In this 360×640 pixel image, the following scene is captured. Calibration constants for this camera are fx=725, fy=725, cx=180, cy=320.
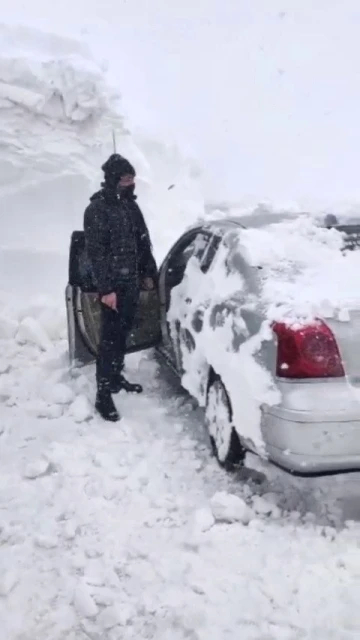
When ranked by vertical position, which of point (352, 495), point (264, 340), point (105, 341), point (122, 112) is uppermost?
point (122, 112)

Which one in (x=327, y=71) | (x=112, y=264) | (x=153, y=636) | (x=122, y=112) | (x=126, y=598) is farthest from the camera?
(x=327, y=71)

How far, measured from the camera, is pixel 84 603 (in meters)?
3.14

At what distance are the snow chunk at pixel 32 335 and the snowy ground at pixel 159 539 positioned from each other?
1720 mm

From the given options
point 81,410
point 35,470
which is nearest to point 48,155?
point 81,410

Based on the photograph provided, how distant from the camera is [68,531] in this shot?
12.3 feet

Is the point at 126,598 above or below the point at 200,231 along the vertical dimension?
below

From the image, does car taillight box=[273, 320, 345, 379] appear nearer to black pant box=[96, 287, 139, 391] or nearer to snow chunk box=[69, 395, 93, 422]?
black pant box=[96, 287, 139, 391]

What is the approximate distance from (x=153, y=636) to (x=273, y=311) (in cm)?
165

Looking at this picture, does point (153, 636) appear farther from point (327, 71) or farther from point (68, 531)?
point (327, 71)

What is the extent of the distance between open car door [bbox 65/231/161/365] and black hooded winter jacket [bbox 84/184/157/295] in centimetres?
48

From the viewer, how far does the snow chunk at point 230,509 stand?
12.6 feet

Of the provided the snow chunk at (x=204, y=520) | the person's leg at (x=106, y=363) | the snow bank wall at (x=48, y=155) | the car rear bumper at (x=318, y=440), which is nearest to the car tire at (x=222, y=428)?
the snow chunk at (x=204, y=520)

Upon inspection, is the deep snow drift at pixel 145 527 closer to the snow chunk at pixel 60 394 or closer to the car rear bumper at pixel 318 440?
the snow chunk at pixel 60 394

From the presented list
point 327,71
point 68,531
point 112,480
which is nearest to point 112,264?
point 112,480
